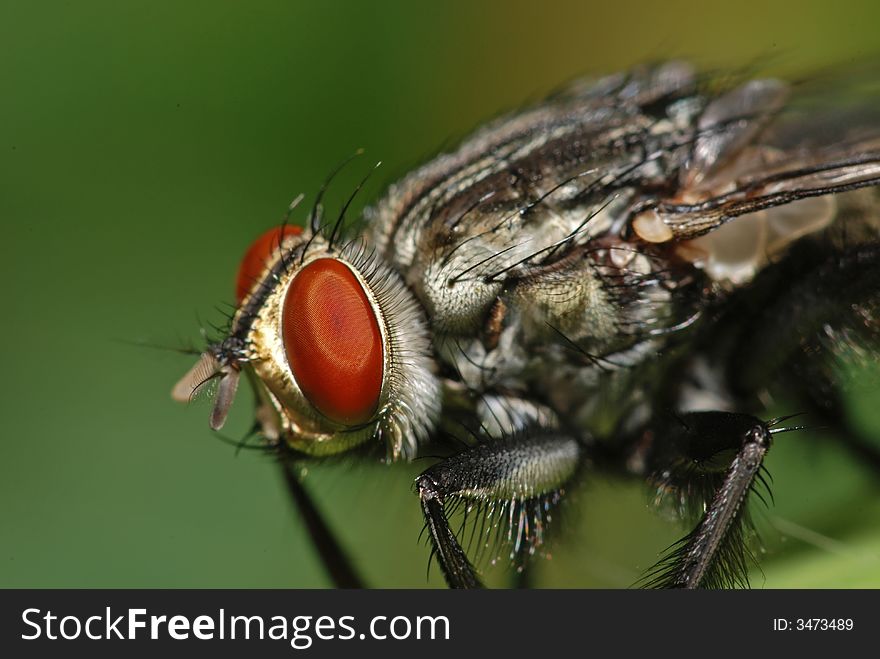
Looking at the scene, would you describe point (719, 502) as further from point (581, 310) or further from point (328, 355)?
point (328, 355)

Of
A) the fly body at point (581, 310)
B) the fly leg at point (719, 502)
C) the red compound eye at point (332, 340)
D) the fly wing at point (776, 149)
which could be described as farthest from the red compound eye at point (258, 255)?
the fly leg at point (719, 502)

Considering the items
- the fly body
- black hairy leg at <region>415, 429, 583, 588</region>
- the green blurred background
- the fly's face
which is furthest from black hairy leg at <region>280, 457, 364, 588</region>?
black hairy leg at <region>415, 429, 583, 588</region>

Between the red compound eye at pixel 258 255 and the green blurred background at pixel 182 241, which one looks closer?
the red compound eye at pixel 258 255

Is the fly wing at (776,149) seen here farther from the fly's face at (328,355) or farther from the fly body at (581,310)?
the fly's face at (328,355)

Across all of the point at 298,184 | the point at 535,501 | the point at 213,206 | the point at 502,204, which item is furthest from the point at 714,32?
the point at 535,501

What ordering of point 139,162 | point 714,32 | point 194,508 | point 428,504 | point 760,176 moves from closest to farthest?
point 428,504 → point 760,176 → point 194,508 → point 139,162 → point 714,32
